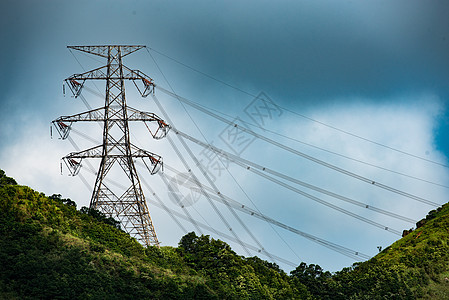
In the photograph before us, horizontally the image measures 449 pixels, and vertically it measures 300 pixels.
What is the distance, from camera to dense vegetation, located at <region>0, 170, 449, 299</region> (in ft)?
117

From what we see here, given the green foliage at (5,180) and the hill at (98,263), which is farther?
the green foliage at (5,180)

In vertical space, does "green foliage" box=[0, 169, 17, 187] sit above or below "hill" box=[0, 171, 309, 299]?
above

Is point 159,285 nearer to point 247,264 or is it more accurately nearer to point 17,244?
point 17,244

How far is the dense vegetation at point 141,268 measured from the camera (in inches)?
1403

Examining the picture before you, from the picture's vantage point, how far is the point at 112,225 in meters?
50.5

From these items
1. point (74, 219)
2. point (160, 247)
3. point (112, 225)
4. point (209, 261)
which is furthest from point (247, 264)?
point (74, 219)

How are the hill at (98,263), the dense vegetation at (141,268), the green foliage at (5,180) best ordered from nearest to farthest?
the hill at (98,263), the dense vegetation at (141,268), the green foliage at (5,180)

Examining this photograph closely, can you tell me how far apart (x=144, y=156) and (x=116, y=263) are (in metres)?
11.7

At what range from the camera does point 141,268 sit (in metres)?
42.4

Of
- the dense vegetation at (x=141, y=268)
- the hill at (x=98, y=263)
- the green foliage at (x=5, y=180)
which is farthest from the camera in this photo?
the green foliage at (x=5, y=180)

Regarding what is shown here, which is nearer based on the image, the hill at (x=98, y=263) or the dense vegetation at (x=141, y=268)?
the hill at (x=98, y=263)

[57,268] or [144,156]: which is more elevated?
[144,156]

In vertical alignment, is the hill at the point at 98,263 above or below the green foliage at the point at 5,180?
below

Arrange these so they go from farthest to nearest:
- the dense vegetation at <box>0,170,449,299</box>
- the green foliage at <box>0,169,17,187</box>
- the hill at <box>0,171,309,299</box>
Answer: the green foliage at <box>0,169,17,187</box>
the dense vegetation at <box>0,170,449,299</box>
the hill at <box>0,171,309,299</box>
